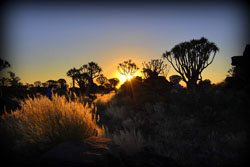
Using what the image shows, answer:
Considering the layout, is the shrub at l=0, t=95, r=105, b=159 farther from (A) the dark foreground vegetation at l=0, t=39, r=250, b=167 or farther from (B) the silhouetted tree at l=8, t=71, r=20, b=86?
(B) the silhouetted tree at l=8, t=71, r=20, b=86

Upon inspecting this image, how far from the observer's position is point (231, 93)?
8227 millimetres

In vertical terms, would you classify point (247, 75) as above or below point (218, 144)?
above

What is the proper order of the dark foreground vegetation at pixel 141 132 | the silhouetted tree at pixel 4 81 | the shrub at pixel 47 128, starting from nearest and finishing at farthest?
the dark foreground vegetation at pixel 141 132
the shrub at pixel 47 128
the silhouetted tree at pixel 4 81

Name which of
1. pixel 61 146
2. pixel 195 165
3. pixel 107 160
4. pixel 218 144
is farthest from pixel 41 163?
pixel 218 144

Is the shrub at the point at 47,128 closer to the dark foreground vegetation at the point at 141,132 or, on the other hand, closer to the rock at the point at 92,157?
the dark foreground vegetation at the point at 141,132

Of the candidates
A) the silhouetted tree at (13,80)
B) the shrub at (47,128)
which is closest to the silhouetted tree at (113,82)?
the silhouetted tree at (13,80)

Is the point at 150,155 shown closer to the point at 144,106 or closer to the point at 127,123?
the point at 127,123

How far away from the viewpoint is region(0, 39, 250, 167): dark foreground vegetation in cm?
299

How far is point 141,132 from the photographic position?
682 centimetres

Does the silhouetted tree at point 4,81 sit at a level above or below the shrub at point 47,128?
above

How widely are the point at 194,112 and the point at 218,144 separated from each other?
3361 mm

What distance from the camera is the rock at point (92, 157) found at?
2508mm

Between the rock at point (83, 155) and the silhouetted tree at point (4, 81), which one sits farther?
the silhouetted tree at point (4, 81)

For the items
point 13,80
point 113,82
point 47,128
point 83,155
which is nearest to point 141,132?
point 47,128
